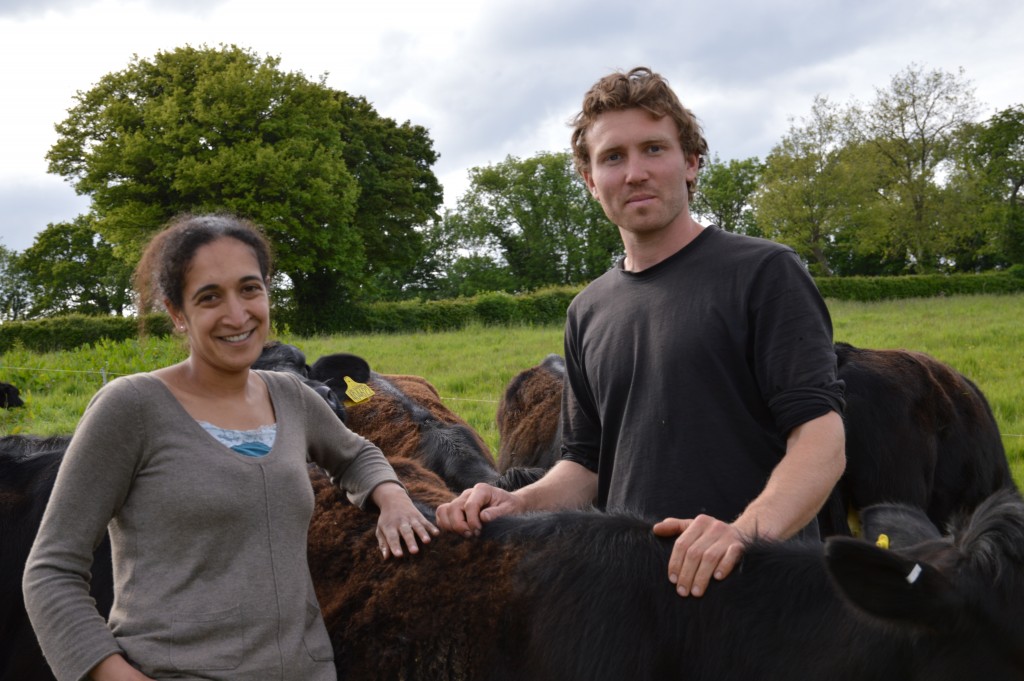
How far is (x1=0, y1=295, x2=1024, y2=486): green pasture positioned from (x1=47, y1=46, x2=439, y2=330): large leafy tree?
51.3 ft

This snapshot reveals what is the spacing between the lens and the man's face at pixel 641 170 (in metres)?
2.80

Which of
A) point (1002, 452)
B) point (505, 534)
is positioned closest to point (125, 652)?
point (505, 534)

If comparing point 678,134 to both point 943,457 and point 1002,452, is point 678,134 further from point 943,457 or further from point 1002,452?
point 1002,452

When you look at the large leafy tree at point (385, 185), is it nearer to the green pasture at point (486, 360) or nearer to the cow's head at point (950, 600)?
the green pasture at point (486, 360)

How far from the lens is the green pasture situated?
10977mm

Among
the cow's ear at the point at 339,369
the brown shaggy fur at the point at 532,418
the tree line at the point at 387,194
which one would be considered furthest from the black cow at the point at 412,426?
the tree line at the point at 387,194

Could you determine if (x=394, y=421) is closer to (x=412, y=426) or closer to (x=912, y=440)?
(x=412, y=426)

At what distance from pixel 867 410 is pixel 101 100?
40.9 meters

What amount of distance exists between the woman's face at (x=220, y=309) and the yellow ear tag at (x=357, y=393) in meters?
4.51

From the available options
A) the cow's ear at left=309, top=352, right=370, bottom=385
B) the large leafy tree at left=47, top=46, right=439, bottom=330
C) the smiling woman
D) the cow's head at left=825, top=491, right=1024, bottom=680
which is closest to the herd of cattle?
the cow's head at left=825, top=491, right=1024, bottom=680

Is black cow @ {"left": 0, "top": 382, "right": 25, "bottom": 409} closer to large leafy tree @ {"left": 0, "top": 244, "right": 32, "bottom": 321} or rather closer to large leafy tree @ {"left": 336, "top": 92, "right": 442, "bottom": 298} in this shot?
large leafy tree @ {"left": 336, "top": 92, "right": 442, "bottom": 298}

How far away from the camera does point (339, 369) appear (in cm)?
737

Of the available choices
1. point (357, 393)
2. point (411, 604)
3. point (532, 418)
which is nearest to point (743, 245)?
point (411, 604)

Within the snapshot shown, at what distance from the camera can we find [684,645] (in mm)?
2141
